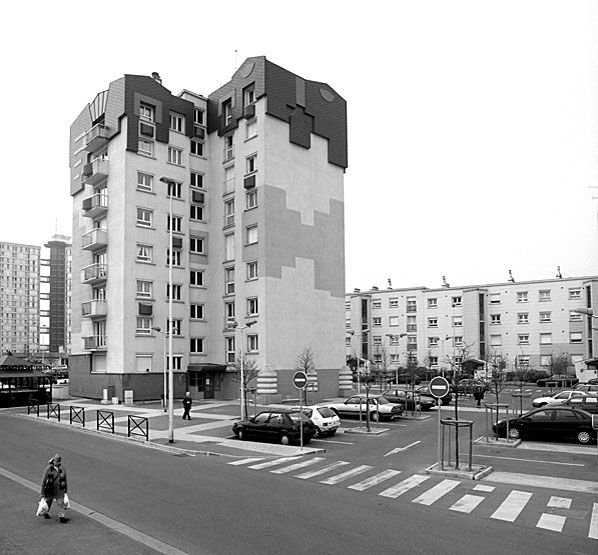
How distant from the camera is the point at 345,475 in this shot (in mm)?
17844

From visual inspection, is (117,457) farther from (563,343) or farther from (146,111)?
(563,343)

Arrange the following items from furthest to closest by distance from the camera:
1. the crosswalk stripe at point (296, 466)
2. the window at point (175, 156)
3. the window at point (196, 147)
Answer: the window at point (196, 147), the window at point (175, 156), the crosswalk stripe at point (296, 466)

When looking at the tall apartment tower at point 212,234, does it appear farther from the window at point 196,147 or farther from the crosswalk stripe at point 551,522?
the crosswalk stripe at point 551,522

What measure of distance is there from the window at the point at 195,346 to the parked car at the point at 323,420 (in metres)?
23.8

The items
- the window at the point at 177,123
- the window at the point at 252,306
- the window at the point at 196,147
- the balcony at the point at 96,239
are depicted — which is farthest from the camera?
the window at the point at 196,147

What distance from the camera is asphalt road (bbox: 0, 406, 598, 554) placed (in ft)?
34.4

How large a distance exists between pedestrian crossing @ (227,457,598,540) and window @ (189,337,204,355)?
2995cm

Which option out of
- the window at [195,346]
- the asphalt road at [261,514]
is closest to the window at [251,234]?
the window at [195,346]

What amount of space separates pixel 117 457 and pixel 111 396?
2560cm

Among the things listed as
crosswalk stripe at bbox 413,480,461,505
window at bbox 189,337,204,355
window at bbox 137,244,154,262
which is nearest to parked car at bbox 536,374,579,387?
window at bbox 189,337,204,355

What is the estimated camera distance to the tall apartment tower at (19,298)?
164m

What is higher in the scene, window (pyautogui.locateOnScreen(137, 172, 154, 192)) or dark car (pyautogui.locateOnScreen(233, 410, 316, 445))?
window (pyautogui.locateOnScreen(137, 172, 154, 192))

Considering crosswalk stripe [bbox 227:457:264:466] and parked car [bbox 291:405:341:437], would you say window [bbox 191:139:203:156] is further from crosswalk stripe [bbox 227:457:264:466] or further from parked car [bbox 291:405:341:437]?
crosswalk stripe [bbox 227:457:264:466]

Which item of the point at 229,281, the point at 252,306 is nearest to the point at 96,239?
the point at 229,281
